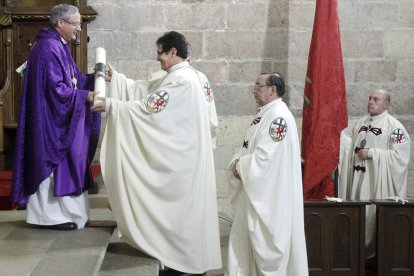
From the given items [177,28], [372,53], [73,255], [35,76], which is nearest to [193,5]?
[177,28]

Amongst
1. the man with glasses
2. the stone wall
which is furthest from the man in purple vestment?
the stone wall

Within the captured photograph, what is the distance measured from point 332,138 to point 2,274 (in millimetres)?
3783

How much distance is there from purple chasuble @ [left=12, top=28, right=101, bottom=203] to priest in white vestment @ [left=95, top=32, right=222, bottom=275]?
359 mm

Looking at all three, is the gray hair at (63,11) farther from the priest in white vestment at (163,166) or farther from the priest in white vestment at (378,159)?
the priest in white vestment at (378,159)

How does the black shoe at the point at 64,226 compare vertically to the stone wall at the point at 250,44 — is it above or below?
below

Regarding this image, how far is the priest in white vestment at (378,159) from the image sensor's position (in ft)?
21.5

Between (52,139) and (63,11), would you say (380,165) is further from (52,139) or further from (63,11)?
(63,11)

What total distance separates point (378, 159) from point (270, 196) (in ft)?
6.64

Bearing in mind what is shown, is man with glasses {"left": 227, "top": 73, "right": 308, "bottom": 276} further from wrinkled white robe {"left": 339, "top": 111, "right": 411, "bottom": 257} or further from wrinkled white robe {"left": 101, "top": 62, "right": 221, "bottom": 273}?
wrinkled white robe {"left": 339, "top": 111, "right": 411, "bottom": 257}

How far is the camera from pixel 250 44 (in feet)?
25.2

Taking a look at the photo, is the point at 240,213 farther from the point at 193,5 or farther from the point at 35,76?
the point at 193,5

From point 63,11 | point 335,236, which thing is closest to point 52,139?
point 63,11

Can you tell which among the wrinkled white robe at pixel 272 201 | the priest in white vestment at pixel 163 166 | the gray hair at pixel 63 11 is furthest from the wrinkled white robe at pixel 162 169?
the gray hair at pixel 63 11

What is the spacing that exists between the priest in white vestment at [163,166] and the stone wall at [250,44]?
3031mm
